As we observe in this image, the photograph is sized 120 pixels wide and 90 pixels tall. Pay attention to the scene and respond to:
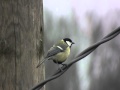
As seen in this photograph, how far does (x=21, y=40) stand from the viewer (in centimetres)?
319

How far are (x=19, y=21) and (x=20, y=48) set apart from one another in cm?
16

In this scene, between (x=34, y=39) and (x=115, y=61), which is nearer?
(x=34, y=39)

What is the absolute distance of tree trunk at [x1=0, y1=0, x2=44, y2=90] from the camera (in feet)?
10.4

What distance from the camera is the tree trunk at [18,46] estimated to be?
3.17m

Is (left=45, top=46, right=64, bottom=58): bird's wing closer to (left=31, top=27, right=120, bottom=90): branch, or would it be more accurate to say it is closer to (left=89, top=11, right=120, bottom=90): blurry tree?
(left=31, top=27, right=120, bottom=90): branch

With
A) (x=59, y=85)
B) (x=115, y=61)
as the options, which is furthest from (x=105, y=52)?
(x=59, y=85)

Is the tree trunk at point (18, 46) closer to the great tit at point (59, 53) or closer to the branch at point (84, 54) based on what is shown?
the branch at point (84, 54)

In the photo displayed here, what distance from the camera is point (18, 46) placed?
318 centimetres

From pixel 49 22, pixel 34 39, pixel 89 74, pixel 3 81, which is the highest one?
pixel 34 39

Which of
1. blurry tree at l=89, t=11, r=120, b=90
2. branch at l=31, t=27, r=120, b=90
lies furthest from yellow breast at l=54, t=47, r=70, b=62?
blurry tree at l=89, t=11, r=120, b=90

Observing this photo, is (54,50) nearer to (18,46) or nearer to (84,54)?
(18,46)

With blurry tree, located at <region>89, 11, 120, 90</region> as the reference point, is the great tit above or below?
above

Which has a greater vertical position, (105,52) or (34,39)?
(34,39)

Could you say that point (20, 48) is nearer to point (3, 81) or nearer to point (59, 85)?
point (3, 81)
